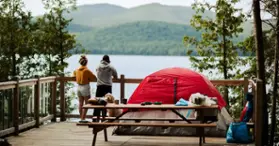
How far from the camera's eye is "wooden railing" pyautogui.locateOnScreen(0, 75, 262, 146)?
980 centimetres

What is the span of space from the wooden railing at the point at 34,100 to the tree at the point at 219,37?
9304mm

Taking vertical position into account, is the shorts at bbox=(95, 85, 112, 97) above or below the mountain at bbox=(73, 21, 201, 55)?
below

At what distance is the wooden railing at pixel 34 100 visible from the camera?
32.1 feet

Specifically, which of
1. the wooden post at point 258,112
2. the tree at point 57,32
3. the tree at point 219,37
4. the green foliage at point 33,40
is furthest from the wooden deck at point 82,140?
the tree at point 219,37

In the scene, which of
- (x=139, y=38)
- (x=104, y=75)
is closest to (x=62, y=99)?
(x=104, y=75)

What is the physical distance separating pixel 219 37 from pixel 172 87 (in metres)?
11.6

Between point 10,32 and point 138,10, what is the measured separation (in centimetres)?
11066

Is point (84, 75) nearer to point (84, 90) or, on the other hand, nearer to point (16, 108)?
point (84, 90)

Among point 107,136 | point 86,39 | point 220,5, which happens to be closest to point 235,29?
point 220,5

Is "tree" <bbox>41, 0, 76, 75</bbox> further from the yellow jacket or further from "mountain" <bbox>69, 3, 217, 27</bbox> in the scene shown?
"mountain" <bbox>69, 3, 217, 27</bbox>

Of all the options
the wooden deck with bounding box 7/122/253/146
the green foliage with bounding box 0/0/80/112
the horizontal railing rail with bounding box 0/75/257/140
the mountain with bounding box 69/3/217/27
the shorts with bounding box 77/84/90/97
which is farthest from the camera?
the mountain with bounding box 69/3/217/27

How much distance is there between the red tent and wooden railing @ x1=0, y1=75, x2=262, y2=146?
90 centimetres

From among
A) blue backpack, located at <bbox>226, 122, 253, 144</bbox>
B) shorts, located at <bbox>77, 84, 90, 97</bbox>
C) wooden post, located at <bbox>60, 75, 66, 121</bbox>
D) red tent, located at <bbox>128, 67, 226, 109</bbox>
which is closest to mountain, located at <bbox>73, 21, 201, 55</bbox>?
wooden post, located at <bbox>60, 75, 66, 121</bbox>

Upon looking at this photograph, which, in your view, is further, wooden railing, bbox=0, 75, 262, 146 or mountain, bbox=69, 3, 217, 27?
mountain, bbox=69, 3, 217, 27
